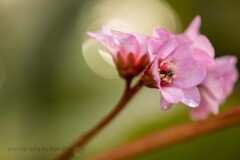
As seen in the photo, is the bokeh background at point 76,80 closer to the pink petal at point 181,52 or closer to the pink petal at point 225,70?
the pink petal at point 225,70

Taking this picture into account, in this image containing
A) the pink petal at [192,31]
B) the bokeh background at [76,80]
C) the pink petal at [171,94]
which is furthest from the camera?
the bokeh background at [76,80]

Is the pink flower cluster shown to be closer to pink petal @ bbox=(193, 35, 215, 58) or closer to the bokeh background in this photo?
pink petal @ bbox=(193, 35, 215, 58)

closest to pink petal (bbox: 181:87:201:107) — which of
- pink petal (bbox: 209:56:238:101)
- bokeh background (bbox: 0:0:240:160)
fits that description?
pink petal (bbox: 209:56:238:101)

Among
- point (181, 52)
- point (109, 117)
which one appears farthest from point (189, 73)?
point (109, 117)

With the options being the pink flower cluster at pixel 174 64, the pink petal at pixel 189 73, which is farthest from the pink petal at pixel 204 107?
the pink petal at pixel 189 73

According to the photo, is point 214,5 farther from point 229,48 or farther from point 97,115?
point 97,115

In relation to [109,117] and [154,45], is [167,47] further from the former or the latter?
[109,117]
